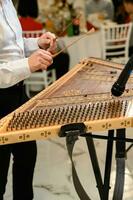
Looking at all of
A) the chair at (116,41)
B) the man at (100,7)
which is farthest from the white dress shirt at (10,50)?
the man at (100,7)

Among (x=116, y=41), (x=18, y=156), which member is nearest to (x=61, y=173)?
(x=18, y=156)

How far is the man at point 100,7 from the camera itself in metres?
5.13

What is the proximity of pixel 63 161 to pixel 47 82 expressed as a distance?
1.51 metres

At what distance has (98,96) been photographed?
138 cm

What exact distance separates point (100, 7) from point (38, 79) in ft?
5.56

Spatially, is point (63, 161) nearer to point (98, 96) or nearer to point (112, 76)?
point (112, 76)

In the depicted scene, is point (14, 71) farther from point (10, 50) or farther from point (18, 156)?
point (18, 156)

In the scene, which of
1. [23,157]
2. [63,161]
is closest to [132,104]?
[23,157]

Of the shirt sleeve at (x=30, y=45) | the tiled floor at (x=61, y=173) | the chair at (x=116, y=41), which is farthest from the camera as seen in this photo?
the chair at (x=116, y=41)

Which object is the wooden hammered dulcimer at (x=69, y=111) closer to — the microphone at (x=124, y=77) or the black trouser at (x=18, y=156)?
the microphone at (x=124, y=77)

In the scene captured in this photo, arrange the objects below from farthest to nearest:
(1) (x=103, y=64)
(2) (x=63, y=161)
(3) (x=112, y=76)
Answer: (2) (x=63, y=161), (1) (x=103, y=64), (3) (x=112, y=76)

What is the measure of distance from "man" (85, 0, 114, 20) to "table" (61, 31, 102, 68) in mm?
1057

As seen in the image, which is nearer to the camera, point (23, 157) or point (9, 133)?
point (9, 133)

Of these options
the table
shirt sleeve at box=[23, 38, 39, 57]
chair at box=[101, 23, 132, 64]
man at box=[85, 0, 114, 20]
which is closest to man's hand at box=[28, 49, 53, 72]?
shirt sleeve at box=[23, 38, 39, 57]
